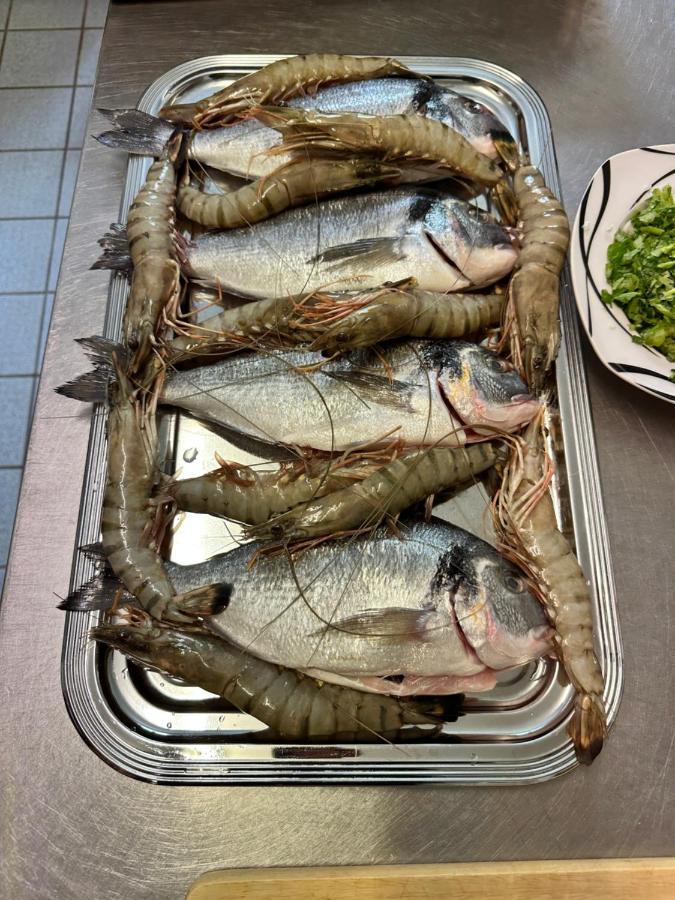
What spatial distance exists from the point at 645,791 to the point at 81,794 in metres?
1.35

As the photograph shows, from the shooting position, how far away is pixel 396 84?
198cm

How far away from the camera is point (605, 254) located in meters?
1.78

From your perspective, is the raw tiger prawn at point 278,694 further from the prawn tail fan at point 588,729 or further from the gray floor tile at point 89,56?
the gray floor tile at point 89,56

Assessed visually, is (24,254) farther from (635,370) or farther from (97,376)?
(635,370)

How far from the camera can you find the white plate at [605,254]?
66.5 inches

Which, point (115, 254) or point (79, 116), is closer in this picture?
point (115, 254)

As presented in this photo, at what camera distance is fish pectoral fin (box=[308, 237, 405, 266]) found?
1.73m

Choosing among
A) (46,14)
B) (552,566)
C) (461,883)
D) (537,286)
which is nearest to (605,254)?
(537,286)

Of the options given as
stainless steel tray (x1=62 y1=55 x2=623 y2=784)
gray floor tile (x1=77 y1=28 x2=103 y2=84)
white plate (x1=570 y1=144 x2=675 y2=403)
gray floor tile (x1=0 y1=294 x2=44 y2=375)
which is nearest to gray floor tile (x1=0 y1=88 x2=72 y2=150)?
gray floor tile (x1=77 y1=28 x2=103 y2=84)

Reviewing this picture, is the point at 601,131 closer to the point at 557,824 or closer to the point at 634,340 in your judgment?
the point at 634,340

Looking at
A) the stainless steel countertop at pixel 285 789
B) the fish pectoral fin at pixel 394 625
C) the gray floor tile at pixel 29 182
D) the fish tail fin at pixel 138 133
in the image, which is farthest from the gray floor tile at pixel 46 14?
the fish pectoral fin at pixel 394 625

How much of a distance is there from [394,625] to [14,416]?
83.1 inches

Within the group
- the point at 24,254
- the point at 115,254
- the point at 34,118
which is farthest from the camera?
the point at 34,118

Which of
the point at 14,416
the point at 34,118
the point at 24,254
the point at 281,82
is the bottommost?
the point at 14,416
